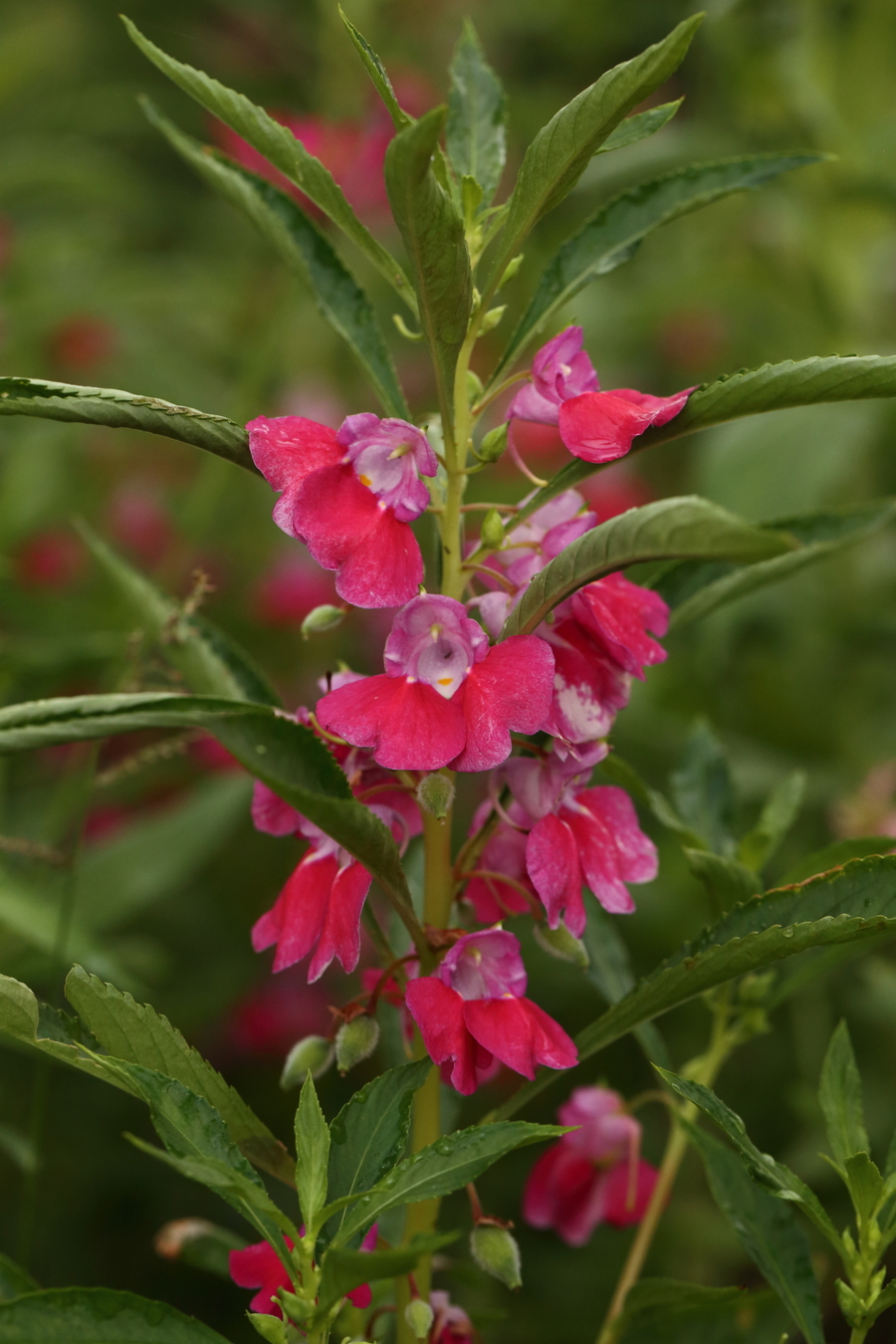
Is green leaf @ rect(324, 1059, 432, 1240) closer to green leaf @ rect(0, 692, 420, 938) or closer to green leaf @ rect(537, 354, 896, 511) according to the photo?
green leaf @ rect(0, 692, 420, 938)

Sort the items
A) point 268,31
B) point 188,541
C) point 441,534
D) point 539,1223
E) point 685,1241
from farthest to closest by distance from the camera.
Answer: point 268,31 < point 188,541 < point 685,1241 < point 539,1223 < point 441,534

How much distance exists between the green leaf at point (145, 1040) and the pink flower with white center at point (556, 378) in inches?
17.4

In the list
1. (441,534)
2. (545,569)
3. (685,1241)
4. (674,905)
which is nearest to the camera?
(545,569)

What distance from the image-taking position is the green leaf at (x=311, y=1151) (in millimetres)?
711

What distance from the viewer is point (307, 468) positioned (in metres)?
0.74

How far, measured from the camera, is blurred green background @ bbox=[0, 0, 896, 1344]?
1689 mm

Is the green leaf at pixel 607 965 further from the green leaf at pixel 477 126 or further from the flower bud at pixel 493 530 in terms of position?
the green leaf at pixel 477 126

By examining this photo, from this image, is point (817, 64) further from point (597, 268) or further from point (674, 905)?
point (597, 268)

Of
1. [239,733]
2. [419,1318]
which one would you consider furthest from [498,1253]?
[239,733]

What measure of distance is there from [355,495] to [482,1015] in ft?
1.07

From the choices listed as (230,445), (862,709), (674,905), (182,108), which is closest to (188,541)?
(674,905)

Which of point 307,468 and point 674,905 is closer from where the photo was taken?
point 307,468

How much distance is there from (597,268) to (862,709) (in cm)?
165

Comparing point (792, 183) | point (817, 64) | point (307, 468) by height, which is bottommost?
point (307, 468)
